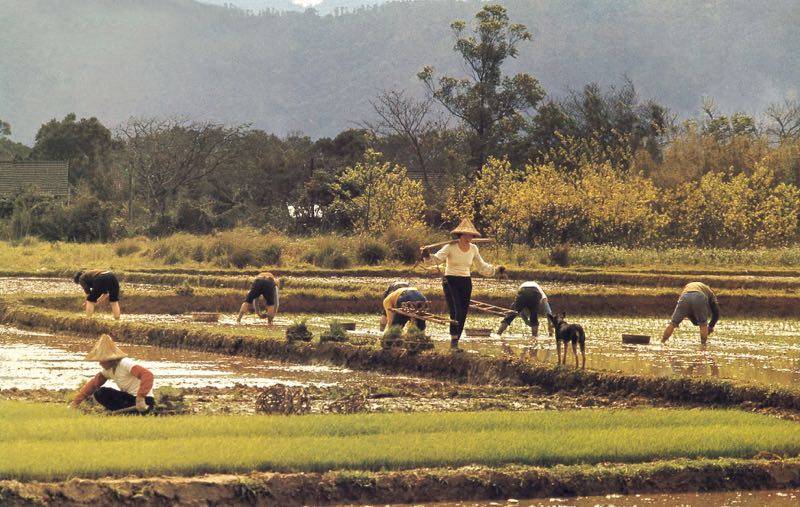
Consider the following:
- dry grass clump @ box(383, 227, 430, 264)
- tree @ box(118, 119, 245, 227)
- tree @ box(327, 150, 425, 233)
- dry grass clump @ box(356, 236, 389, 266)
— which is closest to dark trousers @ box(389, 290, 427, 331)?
dry grass clump @ box(356, 236, 389, 266)

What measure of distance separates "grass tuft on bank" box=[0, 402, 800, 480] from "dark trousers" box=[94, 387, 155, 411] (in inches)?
12.2

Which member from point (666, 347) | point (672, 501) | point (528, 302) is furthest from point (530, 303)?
point (672, 501)

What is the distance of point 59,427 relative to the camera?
9164 millimetres

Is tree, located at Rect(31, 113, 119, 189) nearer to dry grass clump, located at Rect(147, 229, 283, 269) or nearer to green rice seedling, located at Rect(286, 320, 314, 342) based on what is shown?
dry grass clump, located at Rect(147, 229, 283, 269)

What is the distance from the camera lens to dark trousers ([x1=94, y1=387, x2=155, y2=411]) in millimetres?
10531

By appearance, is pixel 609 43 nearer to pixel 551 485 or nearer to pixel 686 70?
pixel 686 70

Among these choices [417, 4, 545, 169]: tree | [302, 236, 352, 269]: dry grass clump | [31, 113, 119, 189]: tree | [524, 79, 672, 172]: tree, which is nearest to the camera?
[302, 236, 352, 269]: dry grass clump

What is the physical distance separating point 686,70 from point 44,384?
161193 mm

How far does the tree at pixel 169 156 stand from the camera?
6066 centimetres

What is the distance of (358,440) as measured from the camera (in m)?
9.01

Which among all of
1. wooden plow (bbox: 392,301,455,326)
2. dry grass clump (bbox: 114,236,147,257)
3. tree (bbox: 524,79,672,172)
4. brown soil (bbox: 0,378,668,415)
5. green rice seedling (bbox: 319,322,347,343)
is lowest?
brown soil (bbox: 0,378,668,415)

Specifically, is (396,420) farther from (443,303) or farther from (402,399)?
(443,303)

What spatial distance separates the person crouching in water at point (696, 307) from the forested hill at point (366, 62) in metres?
140

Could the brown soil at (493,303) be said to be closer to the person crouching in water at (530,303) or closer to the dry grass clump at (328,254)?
the person crouching in water at (530,303)
